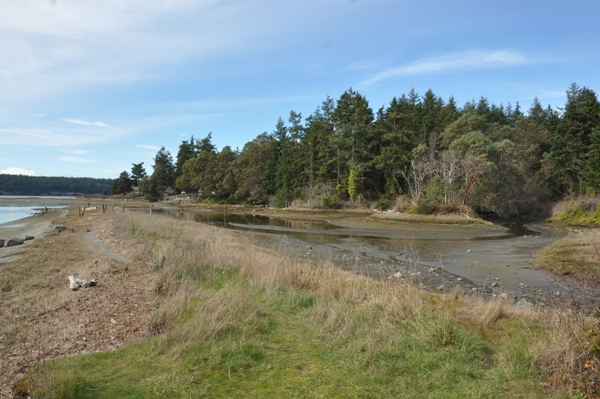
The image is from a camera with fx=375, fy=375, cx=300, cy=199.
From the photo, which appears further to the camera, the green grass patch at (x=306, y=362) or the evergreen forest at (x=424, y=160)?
the evergreen forest at (x=424, y=160)

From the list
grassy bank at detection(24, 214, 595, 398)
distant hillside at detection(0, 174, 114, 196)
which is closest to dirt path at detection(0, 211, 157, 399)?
grassy bank at detection(24, 214, 595, 398)

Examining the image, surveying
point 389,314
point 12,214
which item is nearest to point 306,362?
point 389,314

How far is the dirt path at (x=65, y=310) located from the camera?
615 cm

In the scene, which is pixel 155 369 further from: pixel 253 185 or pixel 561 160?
pixel 253 185

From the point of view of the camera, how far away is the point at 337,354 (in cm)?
572

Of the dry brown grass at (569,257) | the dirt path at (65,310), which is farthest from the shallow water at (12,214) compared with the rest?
the dry brown grass at (569,257)

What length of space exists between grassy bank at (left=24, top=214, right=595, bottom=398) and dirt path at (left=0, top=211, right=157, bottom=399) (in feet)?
2.19

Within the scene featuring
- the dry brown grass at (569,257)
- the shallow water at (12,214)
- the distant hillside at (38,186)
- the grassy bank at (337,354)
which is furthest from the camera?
the distant hillside at (38,186)

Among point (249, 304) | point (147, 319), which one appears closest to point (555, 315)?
point (249, 304)

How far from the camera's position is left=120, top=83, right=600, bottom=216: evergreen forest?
4344cm

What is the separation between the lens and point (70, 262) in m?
16.5

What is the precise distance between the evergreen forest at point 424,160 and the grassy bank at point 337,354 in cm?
3617

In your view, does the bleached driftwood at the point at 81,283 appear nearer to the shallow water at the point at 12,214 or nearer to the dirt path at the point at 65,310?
the dirt path at the point at 65,310

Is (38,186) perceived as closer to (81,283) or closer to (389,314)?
(81,283)
